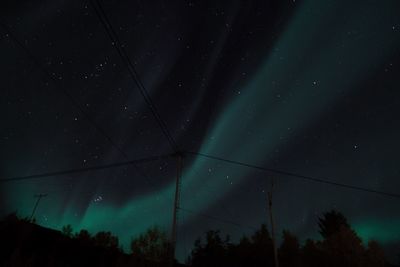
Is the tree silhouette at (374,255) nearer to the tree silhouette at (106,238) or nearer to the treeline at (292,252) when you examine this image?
the treeline at (292,252)

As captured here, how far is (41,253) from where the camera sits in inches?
934

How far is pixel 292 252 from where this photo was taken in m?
37.8

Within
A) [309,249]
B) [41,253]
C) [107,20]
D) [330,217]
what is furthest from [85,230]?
[330,217]

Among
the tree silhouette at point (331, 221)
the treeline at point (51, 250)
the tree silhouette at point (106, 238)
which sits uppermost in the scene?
the tree silhouette at point (331, 221)

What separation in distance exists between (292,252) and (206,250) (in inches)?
434

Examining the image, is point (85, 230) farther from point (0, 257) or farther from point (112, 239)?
point (0, 257)

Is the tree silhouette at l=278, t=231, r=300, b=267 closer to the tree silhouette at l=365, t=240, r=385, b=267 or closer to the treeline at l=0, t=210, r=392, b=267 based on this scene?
the treeline at l=0, t=210, r=392, b=267

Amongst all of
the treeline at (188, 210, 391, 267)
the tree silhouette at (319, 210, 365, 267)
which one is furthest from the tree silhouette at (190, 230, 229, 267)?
the tree silhouette at (319, 210, 365, 267)

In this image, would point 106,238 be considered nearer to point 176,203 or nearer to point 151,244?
point 151,244

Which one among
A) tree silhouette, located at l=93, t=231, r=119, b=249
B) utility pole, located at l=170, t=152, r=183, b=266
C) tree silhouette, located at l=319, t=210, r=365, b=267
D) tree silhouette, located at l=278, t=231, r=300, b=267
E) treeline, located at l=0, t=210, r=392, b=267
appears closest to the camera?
utility pole, located at l=170, t=152, r=183, b=266

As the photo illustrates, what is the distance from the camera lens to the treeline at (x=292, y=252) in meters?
33.0

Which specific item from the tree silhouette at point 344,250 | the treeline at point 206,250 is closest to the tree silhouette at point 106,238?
the treeline at point 206,250

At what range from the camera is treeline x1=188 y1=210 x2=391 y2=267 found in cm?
3300

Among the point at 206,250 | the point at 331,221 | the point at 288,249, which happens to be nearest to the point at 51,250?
the point at 206,250
